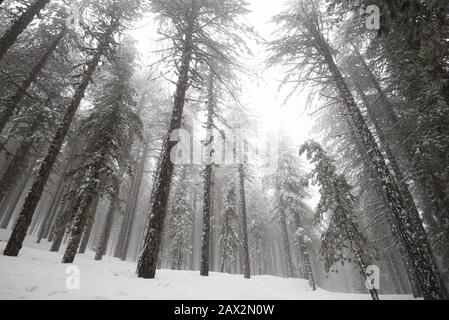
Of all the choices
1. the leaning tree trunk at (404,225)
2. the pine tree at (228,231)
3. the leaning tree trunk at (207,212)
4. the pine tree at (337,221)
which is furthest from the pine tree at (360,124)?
the pine tree at (228,231)

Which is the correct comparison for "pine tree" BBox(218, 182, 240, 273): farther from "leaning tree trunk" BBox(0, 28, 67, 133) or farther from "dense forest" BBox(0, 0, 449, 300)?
"leaning tree trunk" BBox(0, 28, 67, 133)

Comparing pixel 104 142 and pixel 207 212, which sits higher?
pixel 104 142

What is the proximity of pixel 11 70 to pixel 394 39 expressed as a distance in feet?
68.1

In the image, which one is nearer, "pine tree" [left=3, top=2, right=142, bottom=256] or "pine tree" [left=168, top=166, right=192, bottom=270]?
"pine tree" [left=3, top=2, right=142, bottom=256]

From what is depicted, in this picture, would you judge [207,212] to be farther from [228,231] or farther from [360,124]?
[360,124]

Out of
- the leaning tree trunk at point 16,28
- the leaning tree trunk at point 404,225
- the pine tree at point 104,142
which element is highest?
the leaning tree trunk at point 16,28

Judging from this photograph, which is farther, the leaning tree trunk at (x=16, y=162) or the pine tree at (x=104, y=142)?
the leaning tree trunk at (x=16, y=162)

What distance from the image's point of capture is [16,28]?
8.28m

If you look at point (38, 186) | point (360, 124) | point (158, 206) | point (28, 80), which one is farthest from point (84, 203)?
point (360, 124)

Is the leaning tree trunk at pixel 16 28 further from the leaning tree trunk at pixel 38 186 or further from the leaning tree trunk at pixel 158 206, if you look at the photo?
the leaning tree trunk at pixel 158 206

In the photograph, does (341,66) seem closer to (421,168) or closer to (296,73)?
(296,73)

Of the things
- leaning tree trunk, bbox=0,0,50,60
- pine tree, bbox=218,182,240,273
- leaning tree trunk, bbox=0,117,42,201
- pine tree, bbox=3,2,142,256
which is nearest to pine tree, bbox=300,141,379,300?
pine tree, bbox=218,182,240,273

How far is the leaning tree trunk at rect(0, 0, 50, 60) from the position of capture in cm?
802

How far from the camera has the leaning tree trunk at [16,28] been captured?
8016mm
